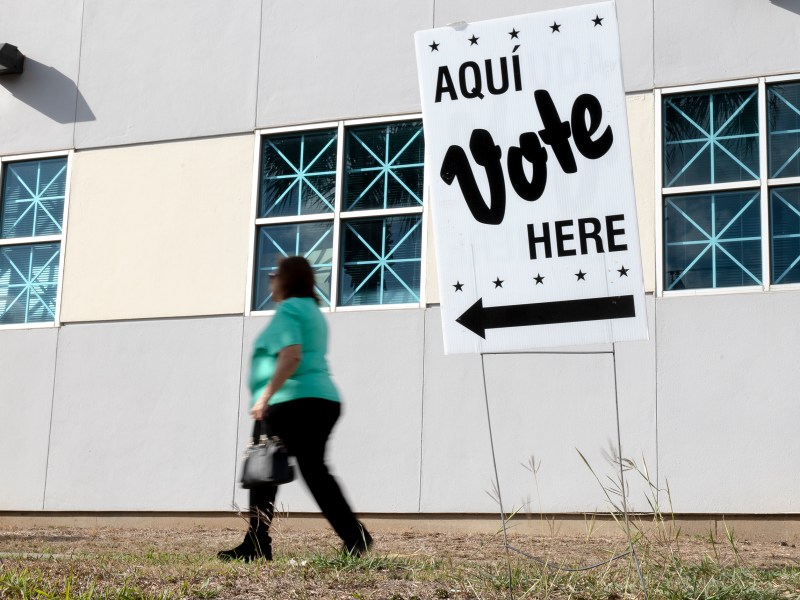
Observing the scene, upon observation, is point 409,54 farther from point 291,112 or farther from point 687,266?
point 687,266

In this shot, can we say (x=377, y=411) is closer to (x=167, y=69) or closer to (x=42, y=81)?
(x=167, y=69)

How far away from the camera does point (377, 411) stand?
9.18 metres

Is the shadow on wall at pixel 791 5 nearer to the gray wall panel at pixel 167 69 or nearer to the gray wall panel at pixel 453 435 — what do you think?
the gray wall panel at pixel 453 435

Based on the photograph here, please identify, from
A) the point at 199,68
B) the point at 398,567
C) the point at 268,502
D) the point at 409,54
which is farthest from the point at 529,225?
the point at 199,68

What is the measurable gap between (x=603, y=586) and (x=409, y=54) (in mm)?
6060

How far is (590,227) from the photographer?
430 cm

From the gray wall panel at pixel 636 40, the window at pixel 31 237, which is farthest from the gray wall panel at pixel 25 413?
the gray wall panel at pixel 636 40

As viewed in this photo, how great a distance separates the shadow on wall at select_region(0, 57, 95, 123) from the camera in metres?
10.8

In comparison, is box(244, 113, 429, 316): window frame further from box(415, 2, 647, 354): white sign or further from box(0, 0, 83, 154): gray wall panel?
box(415, 2, 647, 354): white sign

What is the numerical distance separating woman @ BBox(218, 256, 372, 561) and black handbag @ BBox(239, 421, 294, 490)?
0.09m

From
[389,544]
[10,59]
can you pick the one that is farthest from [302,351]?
[10,59]

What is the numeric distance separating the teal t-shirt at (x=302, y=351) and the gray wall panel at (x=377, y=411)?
3.15 metres

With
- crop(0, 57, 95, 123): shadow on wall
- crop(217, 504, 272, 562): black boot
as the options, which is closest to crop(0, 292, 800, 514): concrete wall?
crop(0, 57, 95, 123): shadow on wall

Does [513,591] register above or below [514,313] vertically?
below
